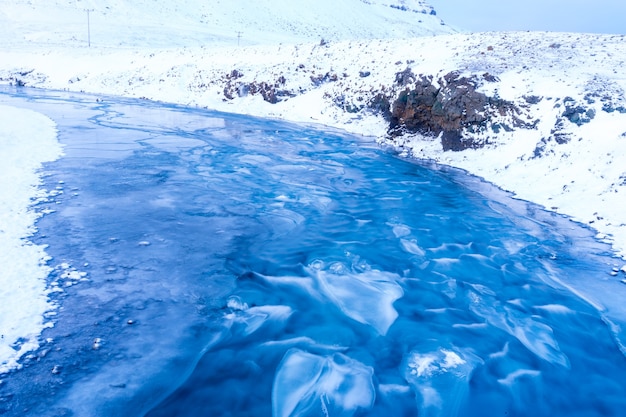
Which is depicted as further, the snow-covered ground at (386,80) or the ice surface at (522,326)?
the snow-covered ground at (386,80)

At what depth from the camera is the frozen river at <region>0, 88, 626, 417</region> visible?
15.0ft

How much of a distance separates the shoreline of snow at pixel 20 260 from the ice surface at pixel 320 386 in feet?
8.90

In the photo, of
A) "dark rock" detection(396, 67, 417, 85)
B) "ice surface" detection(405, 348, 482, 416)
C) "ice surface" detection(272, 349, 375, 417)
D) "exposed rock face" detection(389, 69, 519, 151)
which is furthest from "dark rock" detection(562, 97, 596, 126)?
"ice surface" detection(272, 349, 375, 417)

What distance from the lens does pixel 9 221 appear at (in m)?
7.58

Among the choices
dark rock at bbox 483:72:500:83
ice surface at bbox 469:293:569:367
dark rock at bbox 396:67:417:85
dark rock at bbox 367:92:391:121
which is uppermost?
dark rock at bbox 483:72:500:83

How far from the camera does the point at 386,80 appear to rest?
23.4 meters

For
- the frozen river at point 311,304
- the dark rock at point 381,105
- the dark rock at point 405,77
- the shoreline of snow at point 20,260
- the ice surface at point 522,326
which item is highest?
the dark rock at point 405,77

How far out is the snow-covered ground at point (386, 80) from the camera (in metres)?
12.4

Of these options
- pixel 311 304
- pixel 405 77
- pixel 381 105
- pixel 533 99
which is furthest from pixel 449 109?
pixel 311 304

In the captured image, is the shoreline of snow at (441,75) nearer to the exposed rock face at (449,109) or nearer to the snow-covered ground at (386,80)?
the snow-covered ground at (386,80)

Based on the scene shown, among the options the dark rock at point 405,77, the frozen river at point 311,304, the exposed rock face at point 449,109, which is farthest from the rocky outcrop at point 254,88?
the frozen river at point 311,304

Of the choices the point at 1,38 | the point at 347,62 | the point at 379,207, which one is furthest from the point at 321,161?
the point at 1,38

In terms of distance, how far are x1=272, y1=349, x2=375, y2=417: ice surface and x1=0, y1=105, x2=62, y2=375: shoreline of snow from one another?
2.71 meters

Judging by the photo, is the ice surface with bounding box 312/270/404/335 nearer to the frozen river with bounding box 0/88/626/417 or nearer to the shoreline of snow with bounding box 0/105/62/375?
the frozen river with bounding box 0/88/626/417
